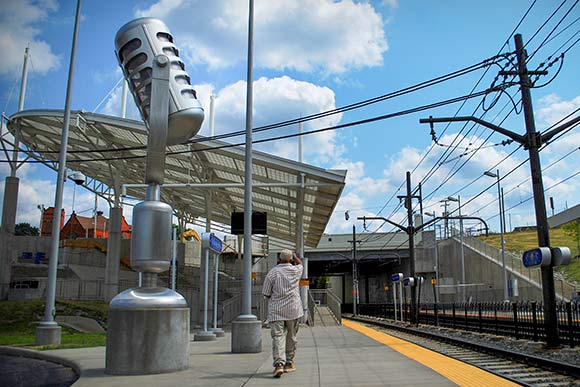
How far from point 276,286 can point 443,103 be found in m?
10.6

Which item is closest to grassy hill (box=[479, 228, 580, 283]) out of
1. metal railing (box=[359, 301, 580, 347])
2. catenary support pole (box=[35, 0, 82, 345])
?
metal railing (box=[359, 301, 580, 347])

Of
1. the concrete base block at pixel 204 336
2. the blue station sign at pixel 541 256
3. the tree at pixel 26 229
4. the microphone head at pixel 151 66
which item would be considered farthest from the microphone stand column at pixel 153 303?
the tree at pixel 26 229

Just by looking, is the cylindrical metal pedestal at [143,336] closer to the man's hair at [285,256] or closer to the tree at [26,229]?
the man's hair at [285,256]

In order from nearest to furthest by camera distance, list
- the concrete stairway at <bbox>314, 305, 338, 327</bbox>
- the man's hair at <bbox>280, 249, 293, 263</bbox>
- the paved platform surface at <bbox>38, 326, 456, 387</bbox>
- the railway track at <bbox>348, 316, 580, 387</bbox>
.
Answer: the paved platform surface at <bbox>38, 326, 456, 387</bbox> → the man's hair at <bbox>280, 249, 293, 263</bbox> → the railway track at <bbox>348, 316, 580, 387</bbox> → the concrete stairway at <bbox>314, 305, 338, 327</bbox>

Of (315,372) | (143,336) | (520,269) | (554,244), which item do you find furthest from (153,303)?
(554,244)

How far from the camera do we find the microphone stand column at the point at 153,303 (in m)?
7.22

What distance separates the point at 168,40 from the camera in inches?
346

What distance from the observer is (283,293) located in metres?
7.36

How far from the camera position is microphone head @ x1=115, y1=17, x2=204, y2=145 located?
28.1ft

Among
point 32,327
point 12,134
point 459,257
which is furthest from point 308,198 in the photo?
point 459,257

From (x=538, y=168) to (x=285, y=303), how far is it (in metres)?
8.80

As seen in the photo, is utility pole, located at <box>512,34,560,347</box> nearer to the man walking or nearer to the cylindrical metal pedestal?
the man walking

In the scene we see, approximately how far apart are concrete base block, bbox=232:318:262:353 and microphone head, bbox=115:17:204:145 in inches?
152

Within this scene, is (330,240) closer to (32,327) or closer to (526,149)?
(32,327)
